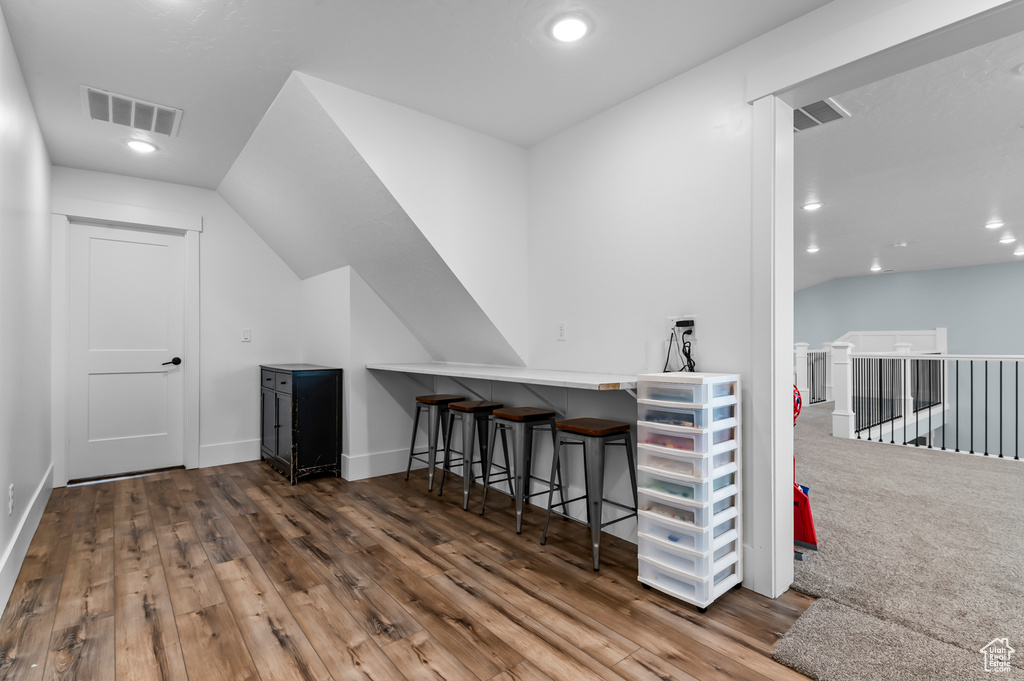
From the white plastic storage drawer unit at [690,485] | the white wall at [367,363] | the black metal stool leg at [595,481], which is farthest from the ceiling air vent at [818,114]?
the white wall at [367,363]

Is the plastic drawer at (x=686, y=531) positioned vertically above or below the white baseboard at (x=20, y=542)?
above

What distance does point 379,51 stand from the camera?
244 cm

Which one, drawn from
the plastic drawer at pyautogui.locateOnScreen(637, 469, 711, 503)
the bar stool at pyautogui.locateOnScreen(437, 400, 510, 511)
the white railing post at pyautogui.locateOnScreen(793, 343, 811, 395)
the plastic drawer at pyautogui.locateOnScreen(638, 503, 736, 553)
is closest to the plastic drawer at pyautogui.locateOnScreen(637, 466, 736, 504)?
the plastic drawer at pyautogui.locateOnScreen(637, 469, 711, 503)

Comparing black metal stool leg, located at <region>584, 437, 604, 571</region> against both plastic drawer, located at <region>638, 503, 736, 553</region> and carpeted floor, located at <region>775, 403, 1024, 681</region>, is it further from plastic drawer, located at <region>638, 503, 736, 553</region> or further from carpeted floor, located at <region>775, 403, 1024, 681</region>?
carpeted floor, located at <region>775, 403, 1024, 681</region>

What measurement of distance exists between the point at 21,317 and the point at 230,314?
2.05 m

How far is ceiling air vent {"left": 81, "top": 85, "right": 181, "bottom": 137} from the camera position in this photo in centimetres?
287

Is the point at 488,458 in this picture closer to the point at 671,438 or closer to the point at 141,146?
the point at 671,438

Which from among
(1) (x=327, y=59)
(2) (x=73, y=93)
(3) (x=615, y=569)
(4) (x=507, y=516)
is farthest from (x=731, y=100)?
(2) (x=73, y=93)

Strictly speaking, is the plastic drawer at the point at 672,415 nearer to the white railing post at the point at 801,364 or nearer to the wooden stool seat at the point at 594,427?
the wooden stool seat at the point at 594,427

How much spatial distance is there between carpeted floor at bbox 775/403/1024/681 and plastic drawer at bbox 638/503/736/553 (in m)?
0.39

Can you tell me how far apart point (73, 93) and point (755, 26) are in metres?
3.58

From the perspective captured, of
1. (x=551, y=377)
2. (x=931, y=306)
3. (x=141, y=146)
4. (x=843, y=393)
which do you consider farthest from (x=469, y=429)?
(x=931, y=306)

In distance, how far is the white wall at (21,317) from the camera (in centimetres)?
212

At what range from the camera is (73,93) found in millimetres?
2816
